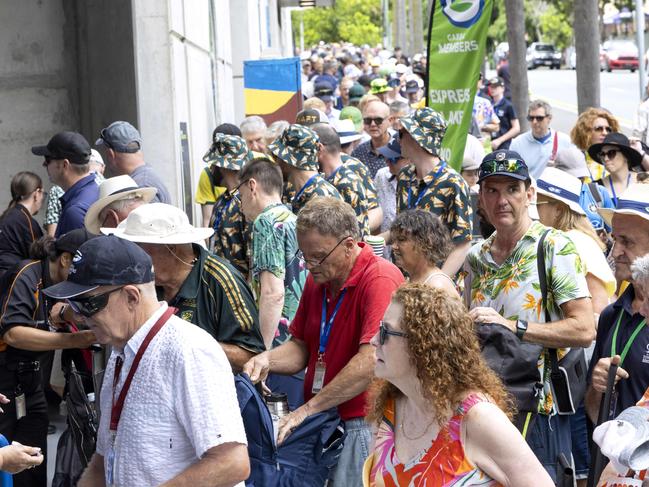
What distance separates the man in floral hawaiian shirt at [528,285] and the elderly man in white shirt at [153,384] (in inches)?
68.6

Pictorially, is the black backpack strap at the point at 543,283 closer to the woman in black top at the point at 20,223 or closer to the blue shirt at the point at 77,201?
the blue shirt at the point at 77,201

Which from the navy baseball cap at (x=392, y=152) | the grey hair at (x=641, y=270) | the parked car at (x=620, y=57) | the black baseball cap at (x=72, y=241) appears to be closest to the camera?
the grey hair at (x=641, y=270)

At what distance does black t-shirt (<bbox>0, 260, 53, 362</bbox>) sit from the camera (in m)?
6.03

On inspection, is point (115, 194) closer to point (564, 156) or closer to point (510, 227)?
point (510, 227)

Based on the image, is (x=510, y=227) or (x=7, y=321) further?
(x=7, y=321)

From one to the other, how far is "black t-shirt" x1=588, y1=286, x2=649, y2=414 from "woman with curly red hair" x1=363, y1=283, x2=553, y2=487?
115cm

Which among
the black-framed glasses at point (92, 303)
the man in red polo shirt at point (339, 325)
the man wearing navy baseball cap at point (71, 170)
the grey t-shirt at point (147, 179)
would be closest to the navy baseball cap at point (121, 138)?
the grey t-shirt at point (147, 179)

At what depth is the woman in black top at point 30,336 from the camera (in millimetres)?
5938

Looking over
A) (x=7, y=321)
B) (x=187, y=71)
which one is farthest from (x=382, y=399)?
(x=187, y=71)

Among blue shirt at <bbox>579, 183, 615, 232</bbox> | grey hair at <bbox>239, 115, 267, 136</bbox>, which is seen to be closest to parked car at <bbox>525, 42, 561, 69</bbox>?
grey hair at <bbox>239, 115, 267, 136</bbox>

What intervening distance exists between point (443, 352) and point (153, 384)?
941mm

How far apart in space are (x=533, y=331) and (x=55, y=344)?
8.18 feet

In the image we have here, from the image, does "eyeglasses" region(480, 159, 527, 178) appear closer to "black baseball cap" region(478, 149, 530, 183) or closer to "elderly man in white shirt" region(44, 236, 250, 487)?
"black baseball cap" region(478, 149, 530, 183)

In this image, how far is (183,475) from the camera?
3461 millimetres
